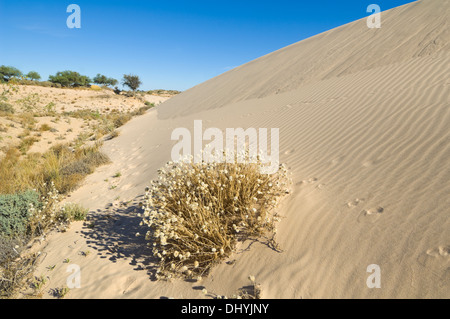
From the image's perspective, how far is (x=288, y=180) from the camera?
10.4 feet

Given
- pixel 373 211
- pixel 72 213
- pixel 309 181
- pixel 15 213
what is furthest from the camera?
pixel 72 213

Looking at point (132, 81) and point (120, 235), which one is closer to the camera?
point (120, 235)

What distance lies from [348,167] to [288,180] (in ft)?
2.72

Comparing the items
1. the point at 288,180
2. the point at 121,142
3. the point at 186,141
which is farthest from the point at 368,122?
the point at 121,142

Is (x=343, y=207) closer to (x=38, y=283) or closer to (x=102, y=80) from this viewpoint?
(x=38, y=283)

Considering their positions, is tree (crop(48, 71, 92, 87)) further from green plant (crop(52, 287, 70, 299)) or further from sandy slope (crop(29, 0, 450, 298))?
green plant (crop(52, 287, 70, 299))

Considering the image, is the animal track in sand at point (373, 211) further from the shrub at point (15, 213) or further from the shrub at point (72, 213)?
the shrub at point (15, 213)

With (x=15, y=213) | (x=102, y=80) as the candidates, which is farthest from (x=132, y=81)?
(x=15, y=213)

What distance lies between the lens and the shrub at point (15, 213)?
3248mm

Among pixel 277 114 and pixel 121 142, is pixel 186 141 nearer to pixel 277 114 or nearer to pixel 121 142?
pixel 277 114

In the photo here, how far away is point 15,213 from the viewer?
11.2 feet

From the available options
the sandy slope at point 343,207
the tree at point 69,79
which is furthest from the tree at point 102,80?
the sandy slope at point 343,207

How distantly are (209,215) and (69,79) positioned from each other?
4770cm

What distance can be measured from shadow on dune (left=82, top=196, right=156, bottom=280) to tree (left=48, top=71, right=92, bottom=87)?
44.2 meters
